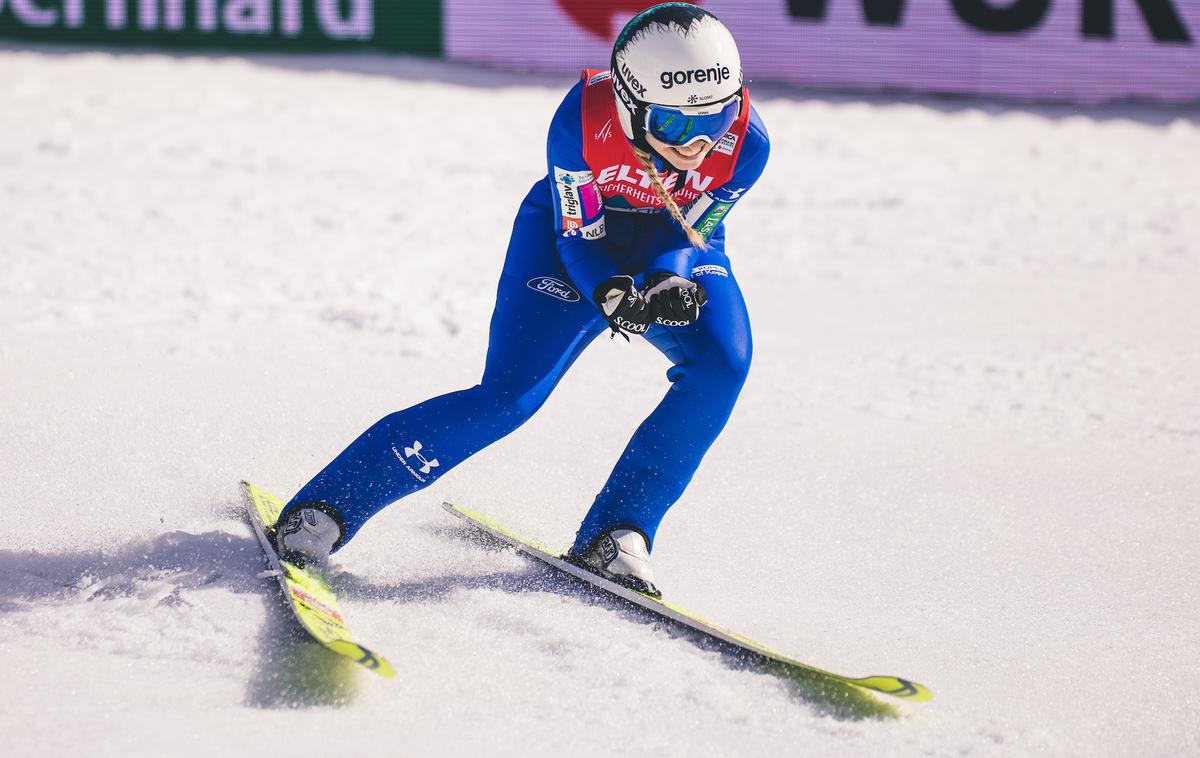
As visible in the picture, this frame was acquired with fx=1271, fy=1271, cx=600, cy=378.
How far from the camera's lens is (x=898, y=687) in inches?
113

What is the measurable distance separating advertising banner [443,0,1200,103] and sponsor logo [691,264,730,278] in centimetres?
773

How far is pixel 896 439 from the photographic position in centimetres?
497

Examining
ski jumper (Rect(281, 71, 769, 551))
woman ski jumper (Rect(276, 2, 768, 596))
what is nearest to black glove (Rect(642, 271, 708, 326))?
woman ski jumper (Rect(276, 2, 768, 596))

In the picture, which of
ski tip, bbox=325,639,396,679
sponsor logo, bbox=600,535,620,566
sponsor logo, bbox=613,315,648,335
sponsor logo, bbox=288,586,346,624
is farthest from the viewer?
sponsor logo, bbox=600,535,620,566

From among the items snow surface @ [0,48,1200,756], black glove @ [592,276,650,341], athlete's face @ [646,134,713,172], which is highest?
athlete's face @ [646,134,713,172]

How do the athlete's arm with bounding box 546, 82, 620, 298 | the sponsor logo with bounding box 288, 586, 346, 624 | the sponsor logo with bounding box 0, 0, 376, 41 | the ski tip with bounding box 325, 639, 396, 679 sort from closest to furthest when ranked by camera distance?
the ski tip with bounding box 325, 639, 396, 679
the sponsor logo with bounding box 288, 586, 346, 624
the athlete's arm with bounding box 546, 82, 620, 298
the sponsor logo with bounding box 0, 0, 376, 41

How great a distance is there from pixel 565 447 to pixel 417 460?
141 cm

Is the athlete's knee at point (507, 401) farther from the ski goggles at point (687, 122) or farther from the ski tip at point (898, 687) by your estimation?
the ski tip at point (898, 687)

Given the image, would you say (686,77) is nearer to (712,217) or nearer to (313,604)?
(712,217)

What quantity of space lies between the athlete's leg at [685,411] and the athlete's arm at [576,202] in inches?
9.7

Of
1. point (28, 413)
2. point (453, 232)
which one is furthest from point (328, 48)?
point (28, 413)

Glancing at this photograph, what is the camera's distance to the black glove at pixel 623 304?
3.17 meters

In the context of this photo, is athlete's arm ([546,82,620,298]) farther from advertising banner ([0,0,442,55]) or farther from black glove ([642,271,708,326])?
advertising banner ([0,0,442,55])

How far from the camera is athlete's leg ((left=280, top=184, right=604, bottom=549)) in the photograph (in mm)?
3355
